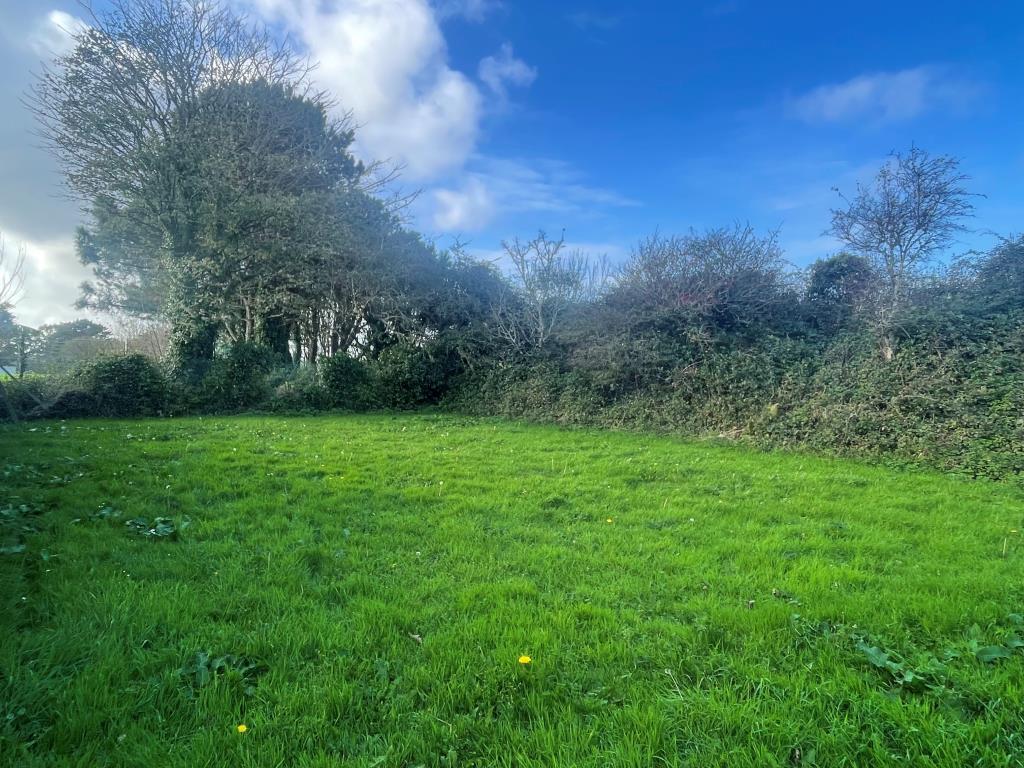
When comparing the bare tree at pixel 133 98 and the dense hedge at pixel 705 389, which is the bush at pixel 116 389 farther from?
the bare tree at pixel 133 98

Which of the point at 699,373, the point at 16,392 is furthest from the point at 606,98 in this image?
the point at 16,392

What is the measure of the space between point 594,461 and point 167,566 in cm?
592

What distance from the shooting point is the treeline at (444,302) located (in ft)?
28.8

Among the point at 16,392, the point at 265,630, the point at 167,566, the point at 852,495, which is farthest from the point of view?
the point at 16,392

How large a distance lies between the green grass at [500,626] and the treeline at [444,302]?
160 inches

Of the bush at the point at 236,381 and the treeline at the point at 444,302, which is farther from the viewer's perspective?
the bush at the point at 236,381

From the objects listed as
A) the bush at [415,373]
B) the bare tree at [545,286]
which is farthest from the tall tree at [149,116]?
the bare tree at [545,286]

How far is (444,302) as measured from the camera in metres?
17.1

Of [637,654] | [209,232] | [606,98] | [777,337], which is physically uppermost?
[606,98]

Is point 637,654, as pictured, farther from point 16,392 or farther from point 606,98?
point 16,392

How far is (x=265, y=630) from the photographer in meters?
2.79

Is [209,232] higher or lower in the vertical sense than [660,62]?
lower

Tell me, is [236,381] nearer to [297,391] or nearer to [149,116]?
[297,391]

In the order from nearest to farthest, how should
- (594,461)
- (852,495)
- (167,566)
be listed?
(167,566)
(852,495)
(594,461)
